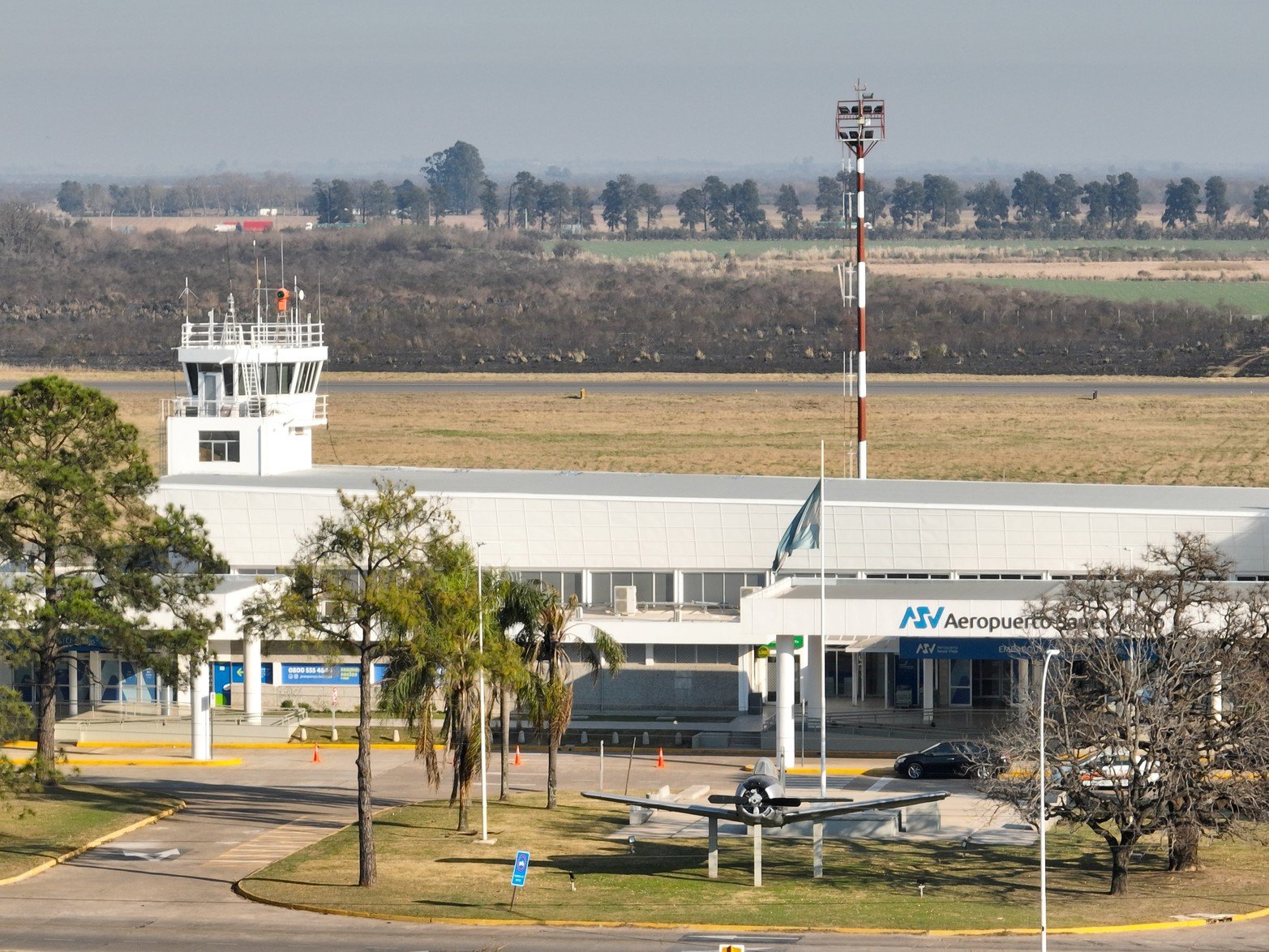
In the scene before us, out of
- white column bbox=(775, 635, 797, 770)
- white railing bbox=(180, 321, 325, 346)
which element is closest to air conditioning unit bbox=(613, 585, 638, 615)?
white column bbox=(775, 635, 797, 770)

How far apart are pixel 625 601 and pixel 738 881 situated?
22.1 metres

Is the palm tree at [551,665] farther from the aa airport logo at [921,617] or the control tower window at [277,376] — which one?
the control tower window at [277,376]

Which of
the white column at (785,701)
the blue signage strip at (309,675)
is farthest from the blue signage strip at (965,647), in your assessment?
the blue signage strip at (309,675)

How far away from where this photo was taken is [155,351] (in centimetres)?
18675

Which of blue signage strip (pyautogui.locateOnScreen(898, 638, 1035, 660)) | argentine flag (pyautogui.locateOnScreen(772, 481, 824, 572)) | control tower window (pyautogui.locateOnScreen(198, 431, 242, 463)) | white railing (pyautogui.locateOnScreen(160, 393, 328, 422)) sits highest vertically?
white railing (pyautogui.locateOnScreen(160, 393, 328, 422))

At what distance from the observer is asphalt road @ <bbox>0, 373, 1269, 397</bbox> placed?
15412cm

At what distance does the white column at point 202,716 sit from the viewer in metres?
62.1

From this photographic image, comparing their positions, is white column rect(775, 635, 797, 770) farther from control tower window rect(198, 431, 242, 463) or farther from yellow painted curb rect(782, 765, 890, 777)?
control tower window rect(198, 431, 242, 463)

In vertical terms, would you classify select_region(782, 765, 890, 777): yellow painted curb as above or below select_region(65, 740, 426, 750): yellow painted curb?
below

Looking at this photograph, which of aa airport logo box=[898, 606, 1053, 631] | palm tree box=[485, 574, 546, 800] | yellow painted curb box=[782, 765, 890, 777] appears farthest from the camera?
Answer: aa airport logo box=[898, 606, 1053, 631]

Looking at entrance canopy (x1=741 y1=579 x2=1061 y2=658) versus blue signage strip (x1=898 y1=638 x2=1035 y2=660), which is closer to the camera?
entrance canopy (x1=741 y1=579 x2=1061 y2=658)

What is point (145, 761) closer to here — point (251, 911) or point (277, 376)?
point (277, 376)

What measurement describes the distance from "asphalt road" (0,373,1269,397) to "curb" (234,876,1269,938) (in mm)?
109311

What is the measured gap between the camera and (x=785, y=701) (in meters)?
60.2
